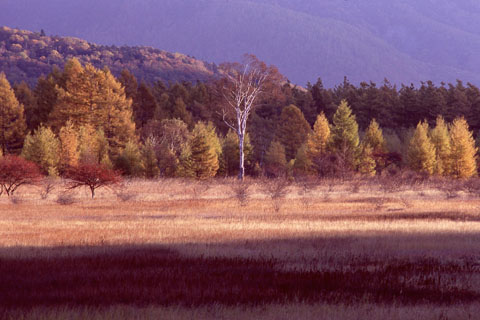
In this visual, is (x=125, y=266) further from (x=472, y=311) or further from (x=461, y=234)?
(x=461, y=234)

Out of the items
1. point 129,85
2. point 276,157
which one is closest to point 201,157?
point 276,157

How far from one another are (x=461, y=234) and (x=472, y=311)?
30.2 feet

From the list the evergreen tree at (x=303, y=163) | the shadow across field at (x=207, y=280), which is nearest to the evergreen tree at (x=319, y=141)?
the evergreen tree at (x=303, y=163)

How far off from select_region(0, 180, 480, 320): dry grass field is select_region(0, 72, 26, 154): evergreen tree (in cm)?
3391

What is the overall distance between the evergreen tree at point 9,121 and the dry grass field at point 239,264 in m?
33.9

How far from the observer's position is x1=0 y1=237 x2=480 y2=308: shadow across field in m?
8.27

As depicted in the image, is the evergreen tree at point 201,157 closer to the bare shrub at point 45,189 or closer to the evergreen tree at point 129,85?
the bare shrub at point 45,189

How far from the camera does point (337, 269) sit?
1092 centimetres

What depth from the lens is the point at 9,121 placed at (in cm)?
5506

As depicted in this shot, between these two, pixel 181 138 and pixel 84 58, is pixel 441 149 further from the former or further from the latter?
pixel 84 58

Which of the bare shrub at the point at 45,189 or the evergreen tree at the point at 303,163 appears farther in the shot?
the evergreen tree at the point at 303,163

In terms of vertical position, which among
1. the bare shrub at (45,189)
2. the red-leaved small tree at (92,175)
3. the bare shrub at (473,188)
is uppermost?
the red-leaved small tree at (92,175)

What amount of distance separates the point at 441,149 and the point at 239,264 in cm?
4665

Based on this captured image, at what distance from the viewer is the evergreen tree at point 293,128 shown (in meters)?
62.5
